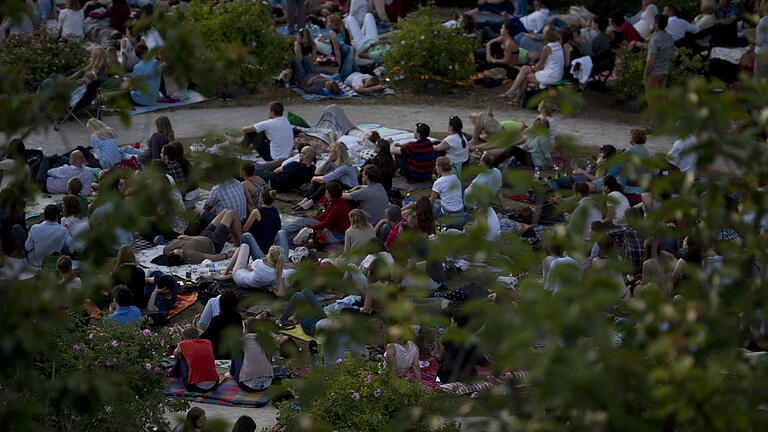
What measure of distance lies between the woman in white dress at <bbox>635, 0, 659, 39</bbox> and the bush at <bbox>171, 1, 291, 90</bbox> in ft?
23.0

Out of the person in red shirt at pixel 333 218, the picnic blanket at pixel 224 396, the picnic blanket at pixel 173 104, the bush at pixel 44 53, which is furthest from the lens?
the picnic blanket at pixel 173 104

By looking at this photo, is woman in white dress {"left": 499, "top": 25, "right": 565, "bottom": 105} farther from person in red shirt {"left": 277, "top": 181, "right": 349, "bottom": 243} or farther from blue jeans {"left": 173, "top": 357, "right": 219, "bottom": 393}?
blue jeans {"left": 173, "top": 357, "right": 219, "bottom": 393}

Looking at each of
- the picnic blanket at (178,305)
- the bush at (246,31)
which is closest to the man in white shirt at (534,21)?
the bush at (246,31)

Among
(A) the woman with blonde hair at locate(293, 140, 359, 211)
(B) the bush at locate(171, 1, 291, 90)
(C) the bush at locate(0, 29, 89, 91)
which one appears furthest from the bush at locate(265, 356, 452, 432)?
(B) the bush at locate(171, 1, 291, 90)

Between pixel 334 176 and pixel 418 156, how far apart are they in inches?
51.2

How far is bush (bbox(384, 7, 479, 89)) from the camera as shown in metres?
15.4

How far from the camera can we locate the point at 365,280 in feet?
27.1

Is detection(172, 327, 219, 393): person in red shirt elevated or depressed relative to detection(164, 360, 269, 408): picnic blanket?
elevated

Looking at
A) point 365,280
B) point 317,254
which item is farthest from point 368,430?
point 317,254

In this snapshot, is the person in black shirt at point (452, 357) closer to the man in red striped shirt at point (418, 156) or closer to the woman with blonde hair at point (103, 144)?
the man in red striped shirt at point (418, 156)

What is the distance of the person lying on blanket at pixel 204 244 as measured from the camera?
32.2ft

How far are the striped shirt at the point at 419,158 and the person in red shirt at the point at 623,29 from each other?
6223mm

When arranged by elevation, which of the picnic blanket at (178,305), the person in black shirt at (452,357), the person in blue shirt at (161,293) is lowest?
the picnic blanket at (178,305)

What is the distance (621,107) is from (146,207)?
13277mm
